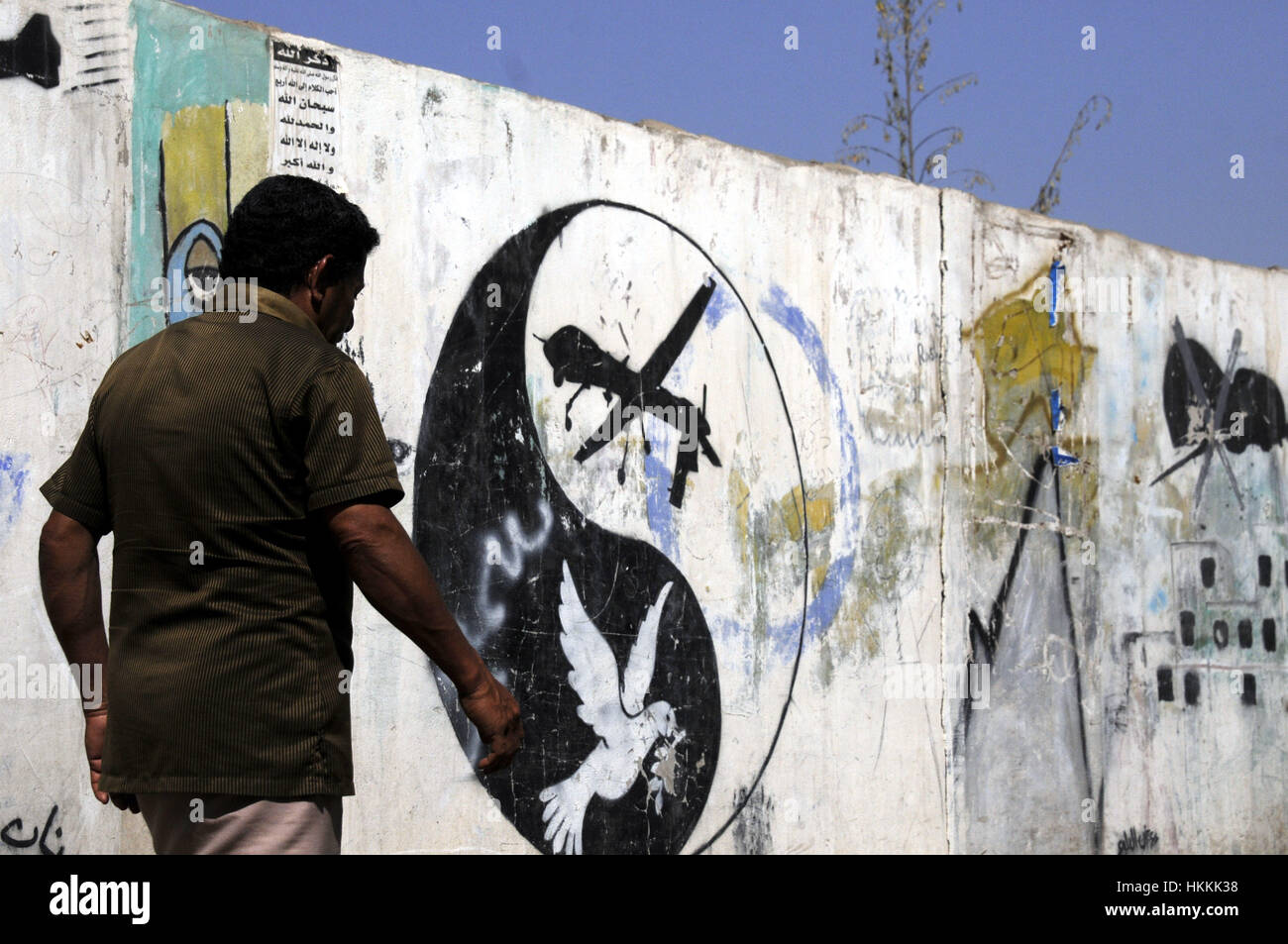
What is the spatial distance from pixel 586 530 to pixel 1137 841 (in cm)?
307

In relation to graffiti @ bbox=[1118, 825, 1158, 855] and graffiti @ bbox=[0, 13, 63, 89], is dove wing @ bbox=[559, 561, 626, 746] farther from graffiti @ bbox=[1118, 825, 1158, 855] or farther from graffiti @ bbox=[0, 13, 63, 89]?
graffiti @ bbox=[1118, 825, 1158, 855]

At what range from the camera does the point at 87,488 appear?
229 cm

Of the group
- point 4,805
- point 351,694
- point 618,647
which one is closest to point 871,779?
point 618,647

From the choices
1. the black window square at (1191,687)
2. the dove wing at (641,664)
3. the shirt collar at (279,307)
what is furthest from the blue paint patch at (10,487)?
the black window square at (1191,687)

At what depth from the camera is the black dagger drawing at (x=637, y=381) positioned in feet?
13.8

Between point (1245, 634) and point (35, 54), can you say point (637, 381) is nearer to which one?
point (35, 54)

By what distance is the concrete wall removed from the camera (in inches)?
131

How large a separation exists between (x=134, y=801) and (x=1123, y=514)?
4718mm

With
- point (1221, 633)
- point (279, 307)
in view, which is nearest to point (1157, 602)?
point (1221, 633)

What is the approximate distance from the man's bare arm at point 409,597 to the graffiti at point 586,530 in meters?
1.60

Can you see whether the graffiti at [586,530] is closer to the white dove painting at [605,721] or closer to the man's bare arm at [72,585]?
the white dove painting at [605,721]

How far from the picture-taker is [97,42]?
3.33 m

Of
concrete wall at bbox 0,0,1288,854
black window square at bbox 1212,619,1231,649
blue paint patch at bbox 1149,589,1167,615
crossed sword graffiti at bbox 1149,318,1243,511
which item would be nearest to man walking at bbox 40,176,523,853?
concrete wall at bbox 0,0,1288,854

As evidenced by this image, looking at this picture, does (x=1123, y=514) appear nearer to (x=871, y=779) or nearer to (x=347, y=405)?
(x=871, y=779)
